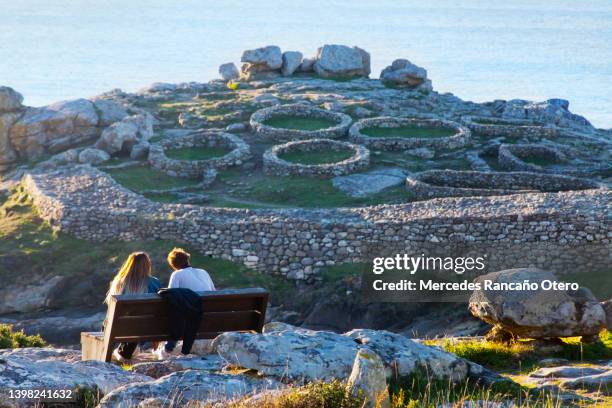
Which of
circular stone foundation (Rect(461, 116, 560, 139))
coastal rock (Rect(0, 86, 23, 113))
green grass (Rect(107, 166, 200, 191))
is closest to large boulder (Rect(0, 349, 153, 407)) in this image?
green grass (Rect(107, 166, 200, 191))

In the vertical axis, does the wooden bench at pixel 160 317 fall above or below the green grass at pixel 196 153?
above

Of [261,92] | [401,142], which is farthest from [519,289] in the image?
[261,92]

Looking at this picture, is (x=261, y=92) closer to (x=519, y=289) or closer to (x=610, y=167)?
(x=610, y=167)

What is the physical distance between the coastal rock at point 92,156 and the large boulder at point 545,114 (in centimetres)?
2344

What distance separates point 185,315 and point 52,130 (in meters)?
31.8

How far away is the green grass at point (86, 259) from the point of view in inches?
1206

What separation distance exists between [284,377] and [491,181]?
1033 inches

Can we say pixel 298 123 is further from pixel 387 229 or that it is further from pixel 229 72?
pixel 229 72

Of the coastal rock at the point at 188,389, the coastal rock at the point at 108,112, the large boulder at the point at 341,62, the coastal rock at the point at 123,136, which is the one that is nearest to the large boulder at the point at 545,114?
the large boulder at the point at 341,62

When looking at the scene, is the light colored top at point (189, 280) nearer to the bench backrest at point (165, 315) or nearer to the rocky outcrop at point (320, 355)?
the bench backrest at point (165, 315)

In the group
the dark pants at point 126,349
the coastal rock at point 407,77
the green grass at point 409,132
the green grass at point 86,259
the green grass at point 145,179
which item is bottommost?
the green grass at point 86,259

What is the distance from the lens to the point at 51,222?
35.1m

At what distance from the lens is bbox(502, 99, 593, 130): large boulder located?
54.6 m

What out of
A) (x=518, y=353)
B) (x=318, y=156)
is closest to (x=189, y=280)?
(x=518, y=353)
